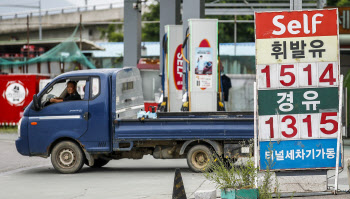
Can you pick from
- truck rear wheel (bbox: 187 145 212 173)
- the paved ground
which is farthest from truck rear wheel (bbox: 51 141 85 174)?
truck rear wheel (bbox: 187 145 212 173)

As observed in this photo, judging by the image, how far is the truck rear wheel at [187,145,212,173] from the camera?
48.2 feet

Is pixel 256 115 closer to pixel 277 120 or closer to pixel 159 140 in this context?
pixel 277 120

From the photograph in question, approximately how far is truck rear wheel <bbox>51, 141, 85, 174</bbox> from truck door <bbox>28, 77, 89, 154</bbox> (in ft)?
0.71

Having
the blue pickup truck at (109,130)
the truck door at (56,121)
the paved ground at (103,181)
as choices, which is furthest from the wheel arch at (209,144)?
the truck door at (56,121)

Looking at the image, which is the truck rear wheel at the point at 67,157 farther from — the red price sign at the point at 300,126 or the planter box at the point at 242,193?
the planter box at the point at 242,193

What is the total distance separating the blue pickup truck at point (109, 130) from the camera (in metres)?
14.5

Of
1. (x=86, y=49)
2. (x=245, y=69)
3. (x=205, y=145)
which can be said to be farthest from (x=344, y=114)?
(x=86, y=49)

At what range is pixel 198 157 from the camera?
14.8 metres

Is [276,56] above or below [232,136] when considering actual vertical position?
above

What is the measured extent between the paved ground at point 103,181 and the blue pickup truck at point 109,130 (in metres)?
0.45

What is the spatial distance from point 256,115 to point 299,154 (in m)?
0.89

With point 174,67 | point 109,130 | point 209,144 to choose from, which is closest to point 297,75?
point 209,144

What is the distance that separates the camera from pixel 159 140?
14695 mm

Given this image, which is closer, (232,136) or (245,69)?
(232,136)
